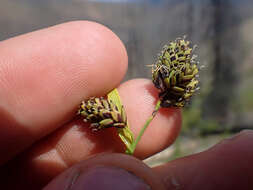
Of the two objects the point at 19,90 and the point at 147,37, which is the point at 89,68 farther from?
the point at 147,37

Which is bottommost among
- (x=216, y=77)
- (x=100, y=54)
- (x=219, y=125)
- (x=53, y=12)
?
(x=219, y=125)

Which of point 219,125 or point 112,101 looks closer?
point 112,101

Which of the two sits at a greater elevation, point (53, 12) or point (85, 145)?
point (53, 12)

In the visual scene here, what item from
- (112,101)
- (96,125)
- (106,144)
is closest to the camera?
(96,125)

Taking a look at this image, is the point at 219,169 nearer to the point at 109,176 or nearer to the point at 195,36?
the point at 109,176

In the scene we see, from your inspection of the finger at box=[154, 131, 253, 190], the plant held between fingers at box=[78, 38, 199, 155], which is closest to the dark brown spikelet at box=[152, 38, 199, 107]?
the plant held between fingers at box=[78, 38, 199, 155]

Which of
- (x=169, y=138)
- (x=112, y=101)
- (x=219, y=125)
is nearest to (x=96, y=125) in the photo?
(x=112, y=101)

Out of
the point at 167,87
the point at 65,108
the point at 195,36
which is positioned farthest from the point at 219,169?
the point at 195,36
